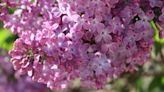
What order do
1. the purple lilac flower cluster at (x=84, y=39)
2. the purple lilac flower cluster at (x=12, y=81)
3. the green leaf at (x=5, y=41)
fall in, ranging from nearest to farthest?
the purple lilac flower cluster at (x=84, y=39) < the green leaf at (x=5, y=41) < the purple lilac flower cluster at (x=12, y=81)

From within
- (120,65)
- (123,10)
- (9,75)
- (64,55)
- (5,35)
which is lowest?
(9,75)

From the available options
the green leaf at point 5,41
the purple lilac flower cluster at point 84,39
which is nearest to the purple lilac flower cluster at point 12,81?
the green leaf at point 5,41

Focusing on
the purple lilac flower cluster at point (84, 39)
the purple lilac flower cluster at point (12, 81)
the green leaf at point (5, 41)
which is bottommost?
the purple lilac flower cluster at point (12, 81)

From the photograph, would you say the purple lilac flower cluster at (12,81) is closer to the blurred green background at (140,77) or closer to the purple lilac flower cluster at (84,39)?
the blurred green background at (140,77)

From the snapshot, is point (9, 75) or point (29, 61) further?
point (9, 75)

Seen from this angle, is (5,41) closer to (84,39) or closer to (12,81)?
(12,81)

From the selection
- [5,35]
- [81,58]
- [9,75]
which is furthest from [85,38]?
→ [9,75]

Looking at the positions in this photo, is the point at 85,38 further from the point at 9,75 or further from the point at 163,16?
the point at 9,75
